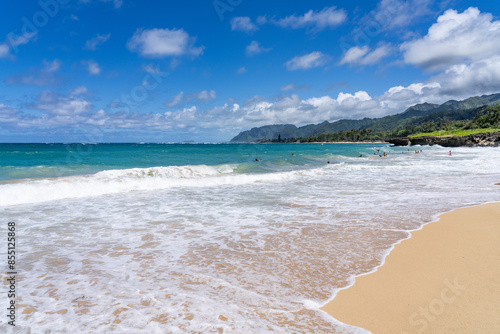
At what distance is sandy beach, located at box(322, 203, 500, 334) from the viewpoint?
352 cm

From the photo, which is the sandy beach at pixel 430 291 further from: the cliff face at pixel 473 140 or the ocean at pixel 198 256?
the cliff face at pixel 473 140

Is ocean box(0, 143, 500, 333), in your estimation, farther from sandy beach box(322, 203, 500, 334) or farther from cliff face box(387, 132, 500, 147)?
cliff face box(387, 132, 500, 147)

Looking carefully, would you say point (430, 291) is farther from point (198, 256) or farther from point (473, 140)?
point (473, 140)

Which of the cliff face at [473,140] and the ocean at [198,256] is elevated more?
the cliff face at [473,140]

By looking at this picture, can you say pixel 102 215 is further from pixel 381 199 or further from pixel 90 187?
pixel 381 199

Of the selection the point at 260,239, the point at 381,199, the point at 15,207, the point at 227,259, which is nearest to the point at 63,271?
the point at 227,259

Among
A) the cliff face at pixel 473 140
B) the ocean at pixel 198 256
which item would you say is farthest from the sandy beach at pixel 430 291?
the cliff face at pixel 473 140

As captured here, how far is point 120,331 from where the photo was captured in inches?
135

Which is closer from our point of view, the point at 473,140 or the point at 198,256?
the point at 198,256

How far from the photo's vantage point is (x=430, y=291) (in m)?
4.29

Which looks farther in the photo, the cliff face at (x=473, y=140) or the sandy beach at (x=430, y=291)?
the cliff face at (x=473, y=140)

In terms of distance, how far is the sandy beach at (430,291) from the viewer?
3.52 metres

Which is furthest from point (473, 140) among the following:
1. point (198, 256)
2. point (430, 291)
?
point (198, 256)

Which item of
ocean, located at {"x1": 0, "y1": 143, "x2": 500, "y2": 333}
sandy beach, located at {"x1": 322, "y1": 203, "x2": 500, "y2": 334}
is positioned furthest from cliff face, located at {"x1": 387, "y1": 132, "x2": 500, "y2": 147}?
sandy beach, located at {"x1": 322, "y1": 203, "x2": 500, "y2": 334}
